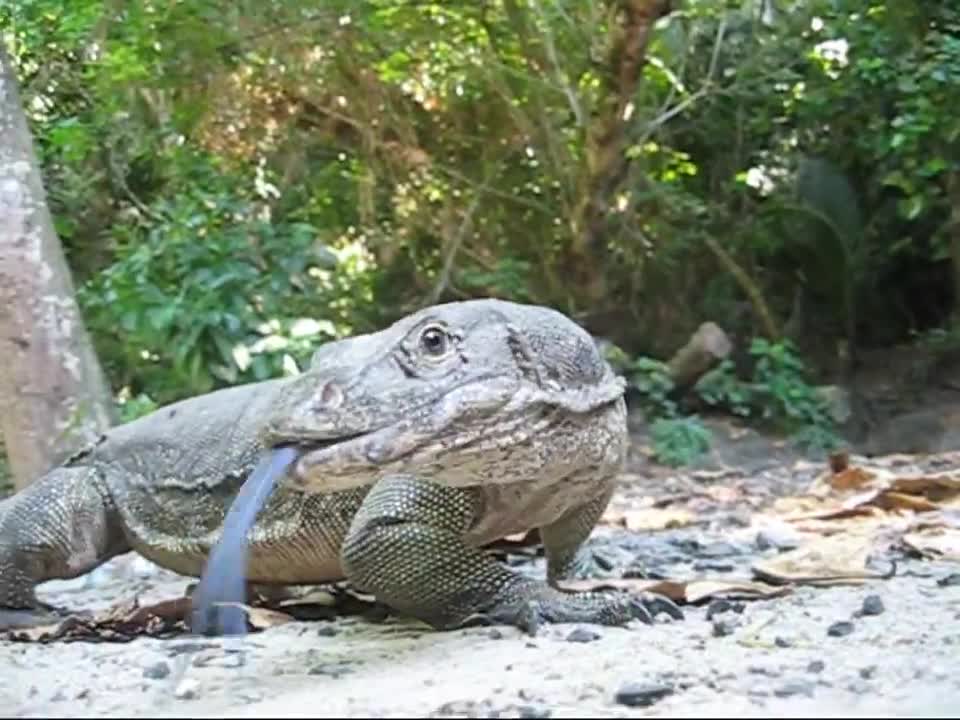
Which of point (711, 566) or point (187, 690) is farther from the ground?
point (187, 690)

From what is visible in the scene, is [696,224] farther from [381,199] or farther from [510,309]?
[510,309]

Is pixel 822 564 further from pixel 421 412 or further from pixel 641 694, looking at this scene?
pixel 641 694

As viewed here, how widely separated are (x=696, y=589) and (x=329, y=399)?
939 mm

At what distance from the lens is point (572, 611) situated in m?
2.74

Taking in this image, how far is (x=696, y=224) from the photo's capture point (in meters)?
9.40

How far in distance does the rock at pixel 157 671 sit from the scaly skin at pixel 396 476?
0.60ft

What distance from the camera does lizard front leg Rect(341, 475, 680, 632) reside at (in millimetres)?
2742

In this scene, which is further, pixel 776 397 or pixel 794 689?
pixel 776 397

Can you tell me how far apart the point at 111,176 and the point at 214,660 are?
5.99m

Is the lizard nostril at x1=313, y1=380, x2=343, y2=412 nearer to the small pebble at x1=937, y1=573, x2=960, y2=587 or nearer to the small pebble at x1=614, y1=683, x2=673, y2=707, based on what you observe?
the small pebble at x1=614, y1=683, x2=673, y2=707

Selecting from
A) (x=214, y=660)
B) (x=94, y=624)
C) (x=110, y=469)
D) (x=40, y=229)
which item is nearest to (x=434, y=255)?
(x=40, y=229)

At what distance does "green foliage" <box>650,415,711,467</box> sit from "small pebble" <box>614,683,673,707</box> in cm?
570

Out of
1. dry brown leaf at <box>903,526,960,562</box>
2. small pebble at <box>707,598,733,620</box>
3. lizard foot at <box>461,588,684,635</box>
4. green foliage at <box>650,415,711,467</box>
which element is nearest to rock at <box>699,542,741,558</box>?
dry brown leaf at <box>903,526,960,562</box>

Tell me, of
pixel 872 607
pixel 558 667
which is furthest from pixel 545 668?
pixel 872 607
